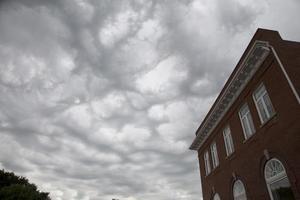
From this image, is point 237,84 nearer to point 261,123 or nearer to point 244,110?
point 244,110

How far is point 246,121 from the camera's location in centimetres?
1471

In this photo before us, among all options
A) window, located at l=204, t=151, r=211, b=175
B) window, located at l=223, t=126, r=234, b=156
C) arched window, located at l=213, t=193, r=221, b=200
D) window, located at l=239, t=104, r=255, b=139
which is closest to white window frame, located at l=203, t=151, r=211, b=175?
window, located at l=204, t=151, r=211, b=175

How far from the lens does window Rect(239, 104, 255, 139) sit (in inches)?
556

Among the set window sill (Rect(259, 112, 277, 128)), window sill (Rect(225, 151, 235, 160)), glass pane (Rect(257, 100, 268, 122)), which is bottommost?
window sill (Rect(259, 112, 277, 128))

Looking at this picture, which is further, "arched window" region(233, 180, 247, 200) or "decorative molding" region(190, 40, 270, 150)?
"arched window" region(233, 180, 247, 200)

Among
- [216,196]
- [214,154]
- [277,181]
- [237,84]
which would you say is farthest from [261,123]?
[216,196]

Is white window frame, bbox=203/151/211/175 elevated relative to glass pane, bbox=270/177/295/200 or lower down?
elevated

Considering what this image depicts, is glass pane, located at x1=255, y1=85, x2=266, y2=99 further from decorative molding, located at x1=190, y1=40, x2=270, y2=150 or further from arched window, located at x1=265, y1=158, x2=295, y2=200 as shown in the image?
arched window, located at x1=265, y1=158, x2=295, y2=200

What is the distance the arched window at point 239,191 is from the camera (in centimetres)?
1439

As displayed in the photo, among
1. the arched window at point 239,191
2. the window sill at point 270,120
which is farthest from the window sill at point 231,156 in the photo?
the window sill at point 270,120

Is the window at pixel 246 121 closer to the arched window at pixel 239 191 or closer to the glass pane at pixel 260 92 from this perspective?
the glass pane at pixel 260 92

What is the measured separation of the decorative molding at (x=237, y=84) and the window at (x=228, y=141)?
3.76ft

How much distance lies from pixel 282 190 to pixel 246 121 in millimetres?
4702

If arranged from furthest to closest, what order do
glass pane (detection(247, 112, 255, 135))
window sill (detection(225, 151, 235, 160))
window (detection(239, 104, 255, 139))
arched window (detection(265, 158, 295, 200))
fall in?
window sill (detection(225, 151, 235, 160))
window (detection(239, 104, 255, 139))
glass pane (detection(247, 112, 255, 135))
arched window (detection(265, 158, 295, 200))
